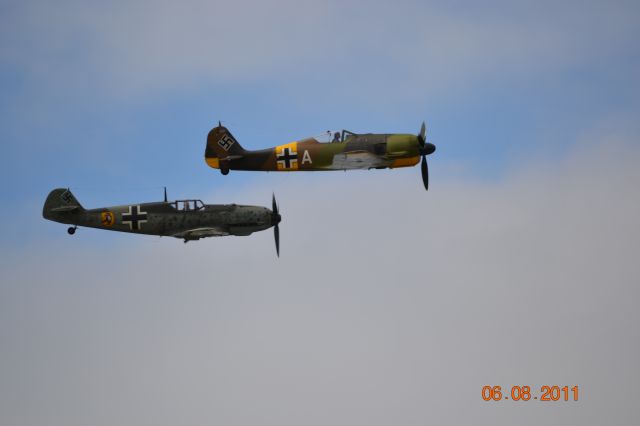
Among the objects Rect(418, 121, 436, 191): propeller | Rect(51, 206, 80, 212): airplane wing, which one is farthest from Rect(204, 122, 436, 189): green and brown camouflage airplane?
Rect(51, 206, 80, 212): airplane wing

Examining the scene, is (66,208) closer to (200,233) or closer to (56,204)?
(56,204)

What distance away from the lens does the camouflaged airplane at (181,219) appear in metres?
33.2

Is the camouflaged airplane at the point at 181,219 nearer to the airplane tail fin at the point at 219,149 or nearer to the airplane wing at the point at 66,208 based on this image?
the airplane wing at the point at 66,208

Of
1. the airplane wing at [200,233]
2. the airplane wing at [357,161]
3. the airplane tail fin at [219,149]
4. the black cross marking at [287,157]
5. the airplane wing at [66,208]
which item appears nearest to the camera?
the airplane wing at [200,233]

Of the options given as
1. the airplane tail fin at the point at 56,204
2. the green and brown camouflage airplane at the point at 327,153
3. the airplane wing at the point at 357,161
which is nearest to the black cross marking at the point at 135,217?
the airplane tail fin at the point at 56,204

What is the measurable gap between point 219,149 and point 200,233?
16.9 feet

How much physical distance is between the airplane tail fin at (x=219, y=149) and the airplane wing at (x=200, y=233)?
13.9ft

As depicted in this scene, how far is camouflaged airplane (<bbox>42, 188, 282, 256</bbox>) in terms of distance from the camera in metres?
33.2

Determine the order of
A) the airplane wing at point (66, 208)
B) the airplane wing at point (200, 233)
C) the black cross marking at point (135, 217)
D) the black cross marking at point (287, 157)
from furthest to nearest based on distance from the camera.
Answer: the black cross marking at point (287, 157), the airplane wing at point (66, 208), the black cross marking at point (135, 217), the airplane wing at point (200, 233)

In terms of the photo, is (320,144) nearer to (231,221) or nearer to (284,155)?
(284,155)

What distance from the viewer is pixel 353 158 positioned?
35031mm

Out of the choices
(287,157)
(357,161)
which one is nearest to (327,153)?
(357,161)

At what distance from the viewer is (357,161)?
34.9m

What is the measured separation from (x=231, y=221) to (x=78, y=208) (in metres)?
6.72
